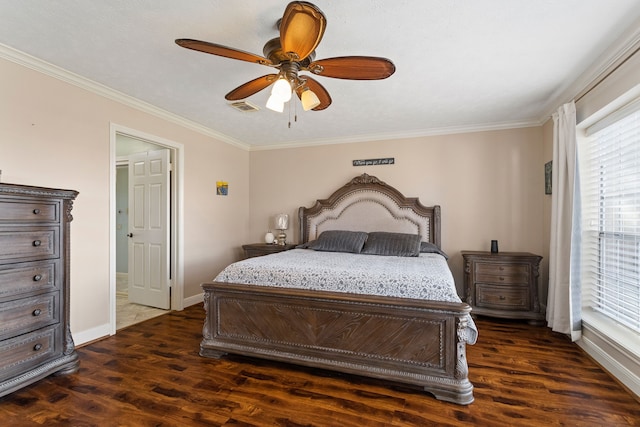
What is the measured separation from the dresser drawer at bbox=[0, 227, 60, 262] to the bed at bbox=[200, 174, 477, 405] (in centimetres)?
112

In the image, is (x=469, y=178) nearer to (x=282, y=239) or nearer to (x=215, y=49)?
(x=282, y=239)

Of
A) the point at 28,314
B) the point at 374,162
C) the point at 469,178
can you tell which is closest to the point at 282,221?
the point at 374,162

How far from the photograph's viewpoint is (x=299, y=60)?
6.15 ft

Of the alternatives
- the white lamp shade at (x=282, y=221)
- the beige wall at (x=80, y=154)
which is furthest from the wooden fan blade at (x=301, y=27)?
the white lamp shade at (x=282, y=221)

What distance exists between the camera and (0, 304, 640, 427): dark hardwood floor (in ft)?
5.98

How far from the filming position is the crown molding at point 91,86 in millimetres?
2365

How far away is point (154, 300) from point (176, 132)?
2.17m

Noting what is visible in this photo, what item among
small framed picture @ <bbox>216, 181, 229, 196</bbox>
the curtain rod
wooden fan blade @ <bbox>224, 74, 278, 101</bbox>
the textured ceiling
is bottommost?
small framed picture @ <bbox>216, 181, 229, 196</bbox>

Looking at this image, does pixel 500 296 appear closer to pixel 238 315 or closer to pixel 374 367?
pixel 374 367

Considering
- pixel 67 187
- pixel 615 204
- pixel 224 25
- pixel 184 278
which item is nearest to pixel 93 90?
pixel 67 187

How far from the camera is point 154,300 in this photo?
4.06m

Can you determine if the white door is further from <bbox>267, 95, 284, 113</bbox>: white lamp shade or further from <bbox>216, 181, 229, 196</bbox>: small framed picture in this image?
<bbox>267, 95, 284, 113</bbox>: white lamp shade

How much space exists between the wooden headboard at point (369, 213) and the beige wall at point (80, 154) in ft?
5.71

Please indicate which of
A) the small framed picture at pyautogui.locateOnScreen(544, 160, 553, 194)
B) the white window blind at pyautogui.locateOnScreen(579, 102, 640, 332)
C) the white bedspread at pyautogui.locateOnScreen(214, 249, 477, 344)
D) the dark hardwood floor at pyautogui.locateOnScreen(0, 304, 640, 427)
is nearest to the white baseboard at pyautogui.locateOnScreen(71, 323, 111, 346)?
the dark hardwood floor at pyautogui.locateOnScreen(0, 304, 640, 427)
